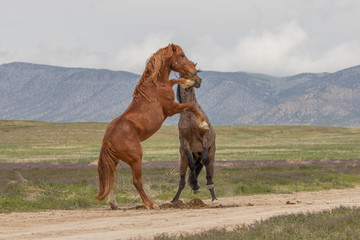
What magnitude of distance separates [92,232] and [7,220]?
135 inches

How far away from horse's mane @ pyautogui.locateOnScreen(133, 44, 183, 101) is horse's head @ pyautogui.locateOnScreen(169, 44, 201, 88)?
4.5 inches

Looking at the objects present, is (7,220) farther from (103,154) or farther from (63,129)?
(63,129)

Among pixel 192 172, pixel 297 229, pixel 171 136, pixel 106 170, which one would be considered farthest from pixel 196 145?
pixel 171 136

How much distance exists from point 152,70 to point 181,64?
84 cm

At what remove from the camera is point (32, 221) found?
41.5 feet

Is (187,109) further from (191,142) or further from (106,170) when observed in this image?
(106,170)

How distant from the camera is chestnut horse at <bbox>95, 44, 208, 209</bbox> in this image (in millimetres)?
13148

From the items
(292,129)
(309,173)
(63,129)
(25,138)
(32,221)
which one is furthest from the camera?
(292,129)

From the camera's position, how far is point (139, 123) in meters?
13.3

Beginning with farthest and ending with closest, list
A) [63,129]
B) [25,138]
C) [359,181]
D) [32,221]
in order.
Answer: [63,129]
[25,138]
[359,181]
[32,221]

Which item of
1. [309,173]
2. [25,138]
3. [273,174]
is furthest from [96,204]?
[25,138]

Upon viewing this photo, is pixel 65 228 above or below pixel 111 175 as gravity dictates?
below

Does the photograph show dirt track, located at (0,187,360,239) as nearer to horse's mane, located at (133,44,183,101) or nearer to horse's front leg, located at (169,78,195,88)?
horse's mane, located at (133,44,183,101)

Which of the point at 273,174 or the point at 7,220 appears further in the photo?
the point at 273,174
